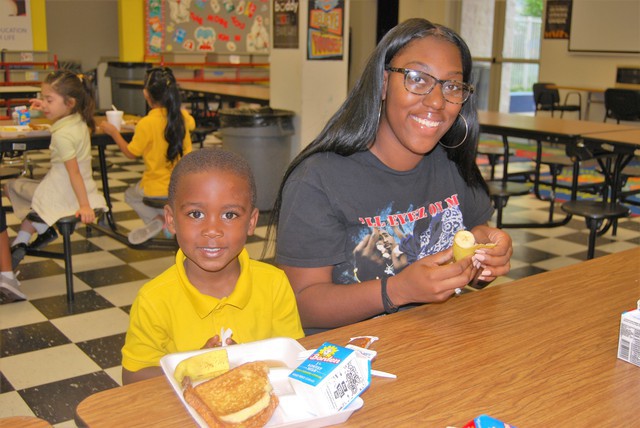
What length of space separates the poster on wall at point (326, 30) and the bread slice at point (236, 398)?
4346 millimetres

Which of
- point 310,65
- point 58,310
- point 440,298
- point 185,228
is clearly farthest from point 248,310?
point 310,65

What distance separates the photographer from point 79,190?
3559 millimetres

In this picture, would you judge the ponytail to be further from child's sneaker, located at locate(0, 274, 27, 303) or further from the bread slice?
the bread slice

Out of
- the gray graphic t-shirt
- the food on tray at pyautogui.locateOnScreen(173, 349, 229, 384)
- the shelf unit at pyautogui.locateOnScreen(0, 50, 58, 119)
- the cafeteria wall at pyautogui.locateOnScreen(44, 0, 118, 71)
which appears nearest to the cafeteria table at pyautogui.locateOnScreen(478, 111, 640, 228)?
the gray graphic t-shirt

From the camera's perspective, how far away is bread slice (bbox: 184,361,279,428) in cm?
96

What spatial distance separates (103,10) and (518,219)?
33.0 feet

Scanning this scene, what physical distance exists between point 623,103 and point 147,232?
6780 millimetres

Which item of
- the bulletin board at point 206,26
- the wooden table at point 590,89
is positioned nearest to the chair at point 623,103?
the wooden table at point 590,89

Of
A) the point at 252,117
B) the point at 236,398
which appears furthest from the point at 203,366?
the point at 252,117

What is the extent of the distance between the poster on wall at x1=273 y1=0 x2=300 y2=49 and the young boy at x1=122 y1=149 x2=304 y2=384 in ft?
13.5

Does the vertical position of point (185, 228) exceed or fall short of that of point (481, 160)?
it exceeds it

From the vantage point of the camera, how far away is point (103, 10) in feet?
42.4

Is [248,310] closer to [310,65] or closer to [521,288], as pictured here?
[521,288]

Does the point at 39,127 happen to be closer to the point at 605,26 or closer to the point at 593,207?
the point at 593,207
